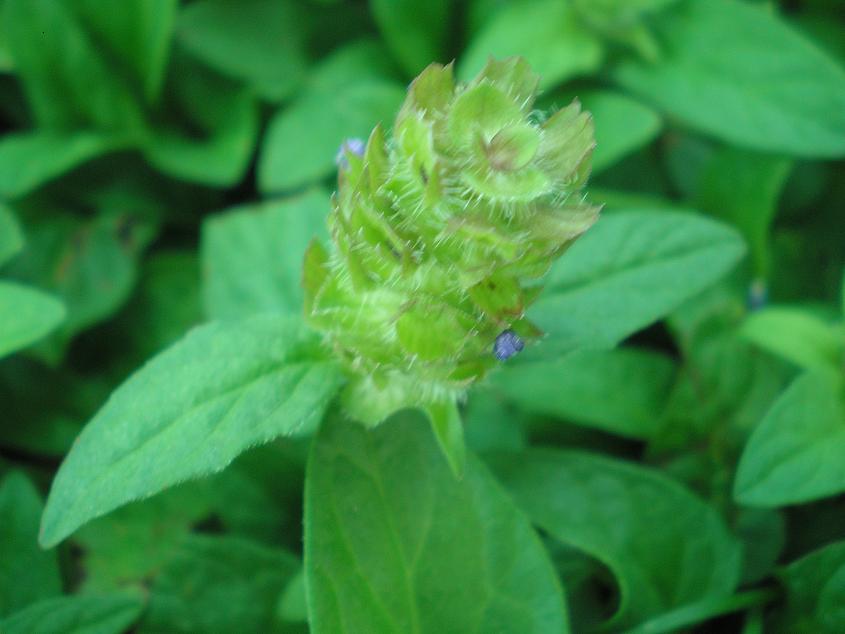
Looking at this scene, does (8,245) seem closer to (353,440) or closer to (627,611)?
(353,440)

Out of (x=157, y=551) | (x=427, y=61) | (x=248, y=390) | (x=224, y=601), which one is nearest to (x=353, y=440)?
(x=248, y=390)

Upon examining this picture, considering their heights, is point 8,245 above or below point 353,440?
above

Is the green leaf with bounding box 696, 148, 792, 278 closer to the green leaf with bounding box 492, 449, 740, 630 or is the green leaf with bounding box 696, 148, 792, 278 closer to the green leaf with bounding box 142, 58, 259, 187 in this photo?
the green leaf with bounding box 492, 449, 740, 630

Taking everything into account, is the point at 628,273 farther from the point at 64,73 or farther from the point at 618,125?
the point at 64,73

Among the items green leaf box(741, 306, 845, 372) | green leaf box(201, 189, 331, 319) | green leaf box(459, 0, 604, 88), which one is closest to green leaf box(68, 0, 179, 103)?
green leaf box(201, 189, 331, 319)

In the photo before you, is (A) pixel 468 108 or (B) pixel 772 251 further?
(B) pixel 772 251

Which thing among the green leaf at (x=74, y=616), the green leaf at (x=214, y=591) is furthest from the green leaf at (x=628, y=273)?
A: the green leaf at (x=74, y=616)
